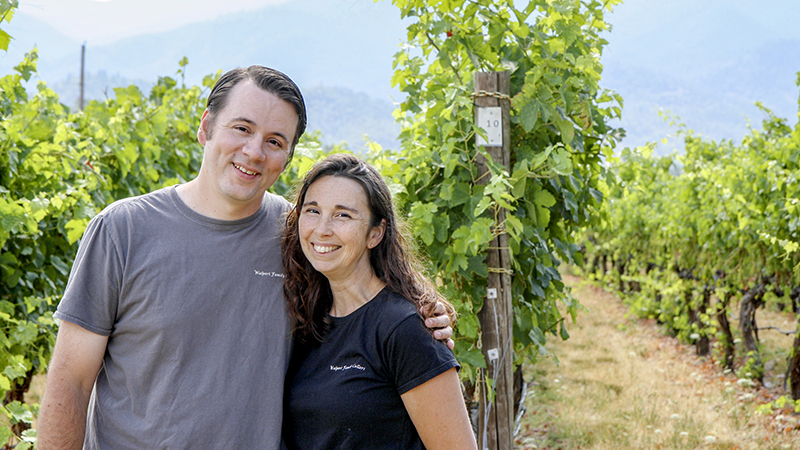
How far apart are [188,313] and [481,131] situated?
4.99 feet

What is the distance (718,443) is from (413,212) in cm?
381

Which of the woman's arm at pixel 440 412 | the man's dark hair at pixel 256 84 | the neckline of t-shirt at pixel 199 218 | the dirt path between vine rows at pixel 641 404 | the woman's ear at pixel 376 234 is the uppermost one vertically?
the man's dark hair at pixel 256 84

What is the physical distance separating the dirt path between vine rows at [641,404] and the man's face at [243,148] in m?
2.83

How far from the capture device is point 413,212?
279 cm

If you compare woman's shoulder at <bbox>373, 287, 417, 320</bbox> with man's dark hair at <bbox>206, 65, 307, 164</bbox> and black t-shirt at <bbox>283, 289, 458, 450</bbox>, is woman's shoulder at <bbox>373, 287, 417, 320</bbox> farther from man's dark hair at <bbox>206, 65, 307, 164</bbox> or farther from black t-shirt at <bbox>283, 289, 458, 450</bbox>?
man's dark hair at <bbox>206, 65, 307, 164</bbox>

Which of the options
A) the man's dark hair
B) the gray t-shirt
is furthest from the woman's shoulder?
the man's dark hair

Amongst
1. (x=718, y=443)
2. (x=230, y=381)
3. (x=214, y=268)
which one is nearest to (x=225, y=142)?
(x=214, y=268)

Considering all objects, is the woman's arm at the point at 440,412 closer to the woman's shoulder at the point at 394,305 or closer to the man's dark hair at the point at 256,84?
the woman's shoulder at the point at 394,305

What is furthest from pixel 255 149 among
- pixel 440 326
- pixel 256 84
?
pixel 440 326

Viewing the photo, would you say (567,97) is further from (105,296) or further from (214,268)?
(105,296)

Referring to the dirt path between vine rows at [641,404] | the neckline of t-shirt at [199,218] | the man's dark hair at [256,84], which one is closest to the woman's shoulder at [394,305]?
the neckline of t-shirt at [199,218]

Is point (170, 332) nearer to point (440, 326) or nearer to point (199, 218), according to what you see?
point (199, 218)

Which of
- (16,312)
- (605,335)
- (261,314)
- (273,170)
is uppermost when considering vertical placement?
(273,170)

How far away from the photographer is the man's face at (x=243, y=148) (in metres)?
1.68
